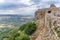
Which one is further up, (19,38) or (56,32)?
(56,32)

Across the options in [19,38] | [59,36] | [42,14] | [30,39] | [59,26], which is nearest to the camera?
[59,36]

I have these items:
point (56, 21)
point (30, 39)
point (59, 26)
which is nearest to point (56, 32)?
point (59, 26)

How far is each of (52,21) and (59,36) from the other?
29.6ft

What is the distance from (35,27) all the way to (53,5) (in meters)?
9.49

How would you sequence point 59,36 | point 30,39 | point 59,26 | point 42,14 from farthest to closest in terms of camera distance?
point 42,14
point 30,39
point 59,26
point 59,36

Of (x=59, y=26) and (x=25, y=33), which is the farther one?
(x=25, y=33)

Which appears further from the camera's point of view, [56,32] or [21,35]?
[21,35]

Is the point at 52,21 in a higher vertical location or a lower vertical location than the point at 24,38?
higher

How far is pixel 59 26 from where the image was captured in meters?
40.7

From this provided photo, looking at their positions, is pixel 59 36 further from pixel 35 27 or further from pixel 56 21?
pixel 35 27

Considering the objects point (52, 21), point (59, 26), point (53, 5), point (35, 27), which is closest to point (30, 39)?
point (35, 27)

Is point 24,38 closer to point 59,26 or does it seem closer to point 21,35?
point 21,35

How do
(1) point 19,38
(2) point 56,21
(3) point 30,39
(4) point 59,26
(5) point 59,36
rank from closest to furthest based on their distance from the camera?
(5) point 59,36
(4) point 59,26
(2) point 56,21
(3) point 30,39
(1) point 19,38

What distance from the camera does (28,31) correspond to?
3150 inches
